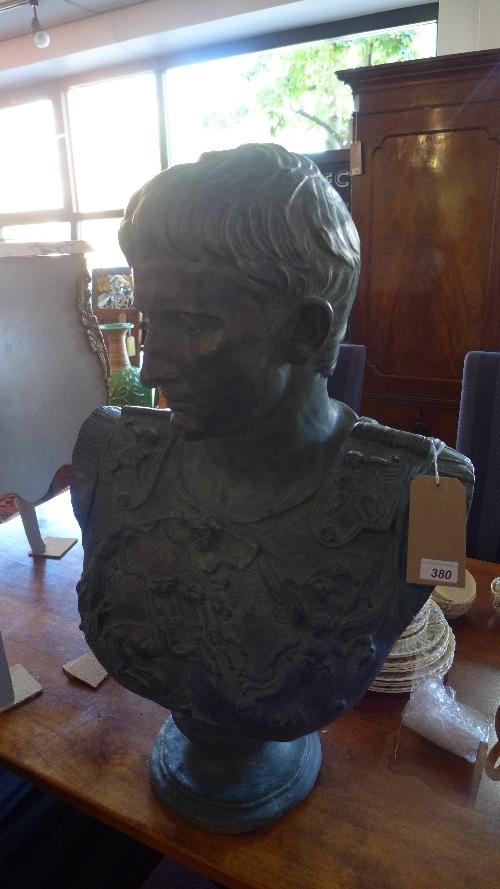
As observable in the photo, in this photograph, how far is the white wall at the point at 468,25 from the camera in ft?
7.93

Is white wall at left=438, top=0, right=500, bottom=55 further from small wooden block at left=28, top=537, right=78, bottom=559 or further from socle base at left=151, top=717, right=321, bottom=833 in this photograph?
socle base at left=151, top=717, right=321, bottom=833

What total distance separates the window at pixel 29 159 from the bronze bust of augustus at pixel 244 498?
4314 mm

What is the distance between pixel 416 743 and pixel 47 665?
2.04ft

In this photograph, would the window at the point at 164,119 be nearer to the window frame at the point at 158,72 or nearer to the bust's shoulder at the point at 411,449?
the window frame at the point at 158,72

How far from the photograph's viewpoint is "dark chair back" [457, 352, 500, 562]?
150 cm

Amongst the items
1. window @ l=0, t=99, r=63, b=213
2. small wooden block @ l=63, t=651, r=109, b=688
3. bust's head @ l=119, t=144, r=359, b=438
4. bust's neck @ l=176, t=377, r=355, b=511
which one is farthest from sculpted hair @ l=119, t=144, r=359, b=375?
window @ l=0, t=99, r=63, b=213

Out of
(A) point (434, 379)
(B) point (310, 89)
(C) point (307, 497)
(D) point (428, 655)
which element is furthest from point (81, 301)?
(B) point (310, 89)

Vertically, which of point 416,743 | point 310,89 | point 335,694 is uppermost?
point 310,89

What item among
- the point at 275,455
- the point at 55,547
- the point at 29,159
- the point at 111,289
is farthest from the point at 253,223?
the point at 29,159

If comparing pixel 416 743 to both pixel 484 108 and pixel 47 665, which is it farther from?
pixel 484 108

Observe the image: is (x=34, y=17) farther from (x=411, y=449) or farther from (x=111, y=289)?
(x=411, y=449)

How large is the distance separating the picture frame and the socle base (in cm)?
210

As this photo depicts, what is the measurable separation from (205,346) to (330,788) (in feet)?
2.04

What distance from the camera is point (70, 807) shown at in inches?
43.9
